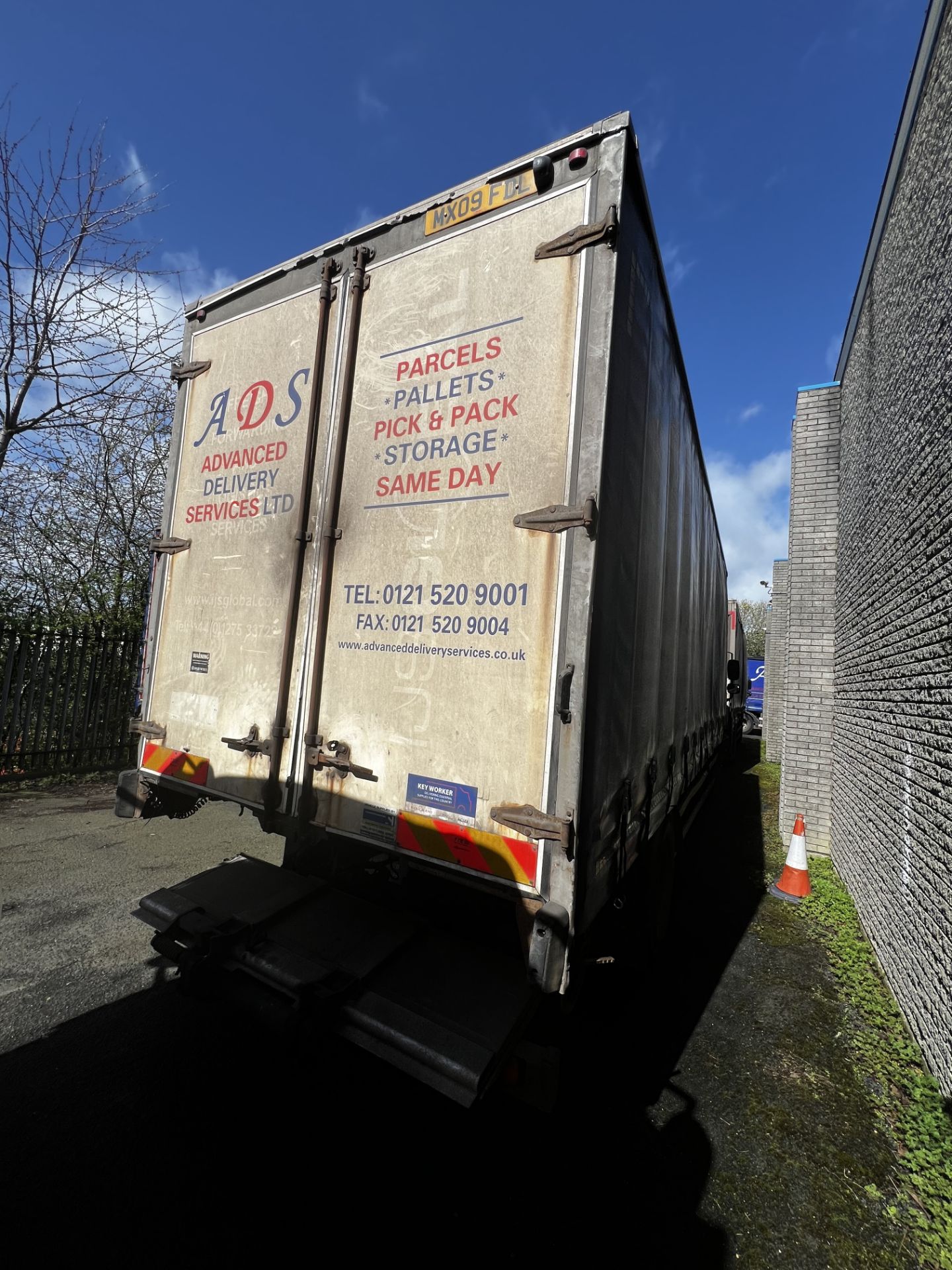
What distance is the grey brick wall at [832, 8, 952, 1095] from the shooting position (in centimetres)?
354

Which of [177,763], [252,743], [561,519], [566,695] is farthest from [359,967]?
[561,519]

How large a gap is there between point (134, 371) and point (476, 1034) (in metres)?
8.77

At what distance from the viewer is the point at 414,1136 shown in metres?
2.53

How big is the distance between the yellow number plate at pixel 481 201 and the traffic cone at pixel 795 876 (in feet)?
19.5

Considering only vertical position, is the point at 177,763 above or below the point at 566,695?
below

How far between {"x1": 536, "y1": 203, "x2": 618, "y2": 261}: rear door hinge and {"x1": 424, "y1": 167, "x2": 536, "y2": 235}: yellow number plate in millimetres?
292

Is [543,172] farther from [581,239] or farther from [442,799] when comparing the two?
[442,799]

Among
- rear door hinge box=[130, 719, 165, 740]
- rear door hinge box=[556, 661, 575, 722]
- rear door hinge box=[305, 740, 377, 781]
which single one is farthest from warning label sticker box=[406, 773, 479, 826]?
rear door hinge box=[130, 719, 165, 740]

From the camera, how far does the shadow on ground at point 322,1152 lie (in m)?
2.07

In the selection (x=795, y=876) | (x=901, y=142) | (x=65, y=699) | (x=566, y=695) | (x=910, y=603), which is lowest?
(x=795, y=876)

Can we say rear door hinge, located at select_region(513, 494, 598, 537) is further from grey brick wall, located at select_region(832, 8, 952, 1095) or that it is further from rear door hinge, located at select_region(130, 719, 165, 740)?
grey brick wall, located at select_region(832, 8, 952, 1095)

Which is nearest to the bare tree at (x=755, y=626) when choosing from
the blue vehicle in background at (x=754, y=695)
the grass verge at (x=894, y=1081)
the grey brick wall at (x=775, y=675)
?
the blue vehicle in background at (x=754, y=695)

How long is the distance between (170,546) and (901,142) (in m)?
6.48

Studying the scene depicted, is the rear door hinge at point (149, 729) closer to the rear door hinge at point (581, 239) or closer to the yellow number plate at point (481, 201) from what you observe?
the yellow number plate at point (481, 201)
